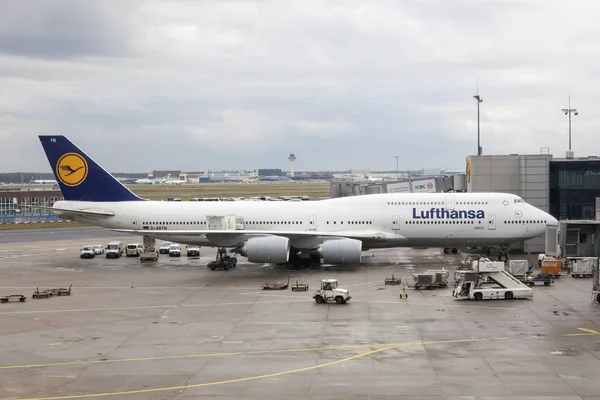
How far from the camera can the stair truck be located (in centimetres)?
3953

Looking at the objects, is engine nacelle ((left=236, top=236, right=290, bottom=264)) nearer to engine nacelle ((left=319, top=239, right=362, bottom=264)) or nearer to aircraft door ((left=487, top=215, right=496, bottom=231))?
engine nacelle ((left=319, top=239, right=362, bottom=264))

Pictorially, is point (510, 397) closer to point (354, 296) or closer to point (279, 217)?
point (354, 296)

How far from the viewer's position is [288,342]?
29.8 metres

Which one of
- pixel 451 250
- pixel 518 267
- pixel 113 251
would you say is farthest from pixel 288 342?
pixel 113 251

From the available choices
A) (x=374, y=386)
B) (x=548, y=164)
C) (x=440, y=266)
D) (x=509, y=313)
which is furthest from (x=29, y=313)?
(x=548, y=164)

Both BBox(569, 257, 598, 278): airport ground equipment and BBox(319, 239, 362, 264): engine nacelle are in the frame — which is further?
BBox(319, 239, 362, 264): engine nacelle

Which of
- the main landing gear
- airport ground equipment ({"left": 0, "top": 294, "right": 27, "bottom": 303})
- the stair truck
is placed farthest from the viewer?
the main landing gear

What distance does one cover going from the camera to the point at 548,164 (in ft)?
205

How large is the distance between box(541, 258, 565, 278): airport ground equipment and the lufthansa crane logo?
36.1m

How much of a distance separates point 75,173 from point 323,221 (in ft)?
68.1

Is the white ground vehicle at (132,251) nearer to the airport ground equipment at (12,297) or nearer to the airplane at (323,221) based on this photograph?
the airplane at (323,221)

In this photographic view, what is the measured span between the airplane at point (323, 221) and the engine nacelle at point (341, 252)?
0.24 ft

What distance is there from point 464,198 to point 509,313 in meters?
20.3

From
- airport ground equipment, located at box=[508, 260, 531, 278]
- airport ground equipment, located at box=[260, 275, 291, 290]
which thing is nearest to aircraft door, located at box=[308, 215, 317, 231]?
airport ground equipment, located at box=[260, 275, 291, 290]
